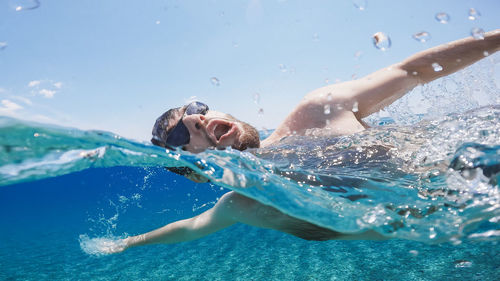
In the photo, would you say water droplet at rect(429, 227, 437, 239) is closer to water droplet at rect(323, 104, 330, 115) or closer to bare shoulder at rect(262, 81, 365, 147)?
bare shoulder at rect(262, 81, 365, 147)

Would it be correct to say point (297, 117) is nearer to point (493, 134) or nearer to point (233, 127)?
point (233, 127)

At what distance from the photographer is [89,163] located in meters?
4.32

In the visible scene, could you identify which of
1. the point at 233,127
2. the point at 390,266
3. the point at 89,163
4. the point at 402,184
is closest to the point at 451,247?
the point at 390,266

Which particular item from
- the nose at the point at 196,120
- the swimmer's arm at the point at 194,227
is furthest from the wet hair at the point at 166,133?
the swimmer's arm at the point at 194,227

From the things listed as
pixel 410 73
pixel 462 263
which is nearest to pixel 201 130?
pixel 410 73

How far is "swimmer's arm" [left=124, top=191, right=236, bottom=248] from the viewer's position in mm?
3066

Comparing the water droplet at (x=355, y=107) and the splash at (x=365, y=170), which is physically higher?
the water droplet at (x=355, y=107)

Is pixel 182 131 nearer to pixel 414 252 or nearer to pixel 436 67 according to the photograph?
pixel 436 67

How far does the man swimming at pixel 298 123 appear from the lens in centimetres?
315

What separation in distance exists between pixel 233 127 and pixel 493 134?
274 centimetres

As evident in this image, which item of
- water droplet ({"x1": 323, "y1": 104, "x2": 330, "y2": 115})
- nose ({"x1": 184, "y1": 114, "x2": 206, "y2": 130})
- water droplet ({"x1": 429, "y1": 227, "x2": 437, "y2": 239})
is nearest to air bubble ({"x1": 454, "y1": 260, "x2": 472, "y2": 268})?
water droplet ({"x1": 429, "y1": 227, "x2": 437, "y2": 239})

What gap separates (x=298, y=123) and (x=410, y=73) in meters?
1.55

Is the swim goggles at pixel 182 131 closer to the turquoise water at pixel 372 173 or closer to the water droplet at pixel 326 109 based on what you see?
the turquoise water at pixel 372 173

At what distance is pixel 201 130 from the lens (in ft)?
11.9
